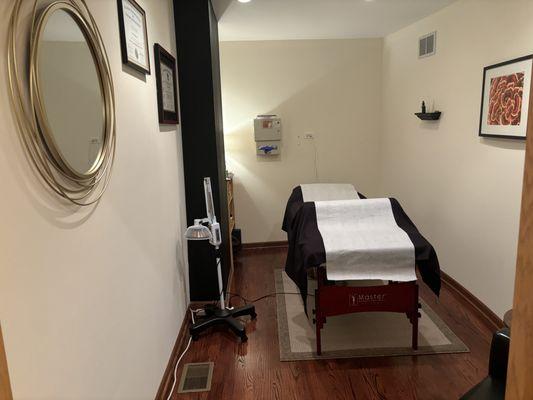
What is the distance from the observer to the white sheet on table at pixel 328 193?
137 inches

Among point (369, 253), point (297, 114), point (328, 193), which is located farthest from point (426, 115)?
point (369, 253)

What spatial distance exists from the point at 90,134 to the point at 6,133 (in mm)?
400

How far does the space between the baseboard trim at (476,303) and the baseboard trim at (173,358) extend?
2.04 m

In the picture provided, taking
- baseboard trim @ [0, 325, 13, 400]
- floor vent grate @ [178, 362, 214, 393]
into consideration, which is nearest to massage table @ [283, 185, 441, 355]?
floor vent grate @ [178, 362, 214, 393]

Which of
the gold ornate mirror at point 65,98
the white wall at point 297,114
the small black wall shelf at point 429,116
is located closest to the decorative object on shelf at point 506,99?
Result: the small black wall shelf at point 429,116

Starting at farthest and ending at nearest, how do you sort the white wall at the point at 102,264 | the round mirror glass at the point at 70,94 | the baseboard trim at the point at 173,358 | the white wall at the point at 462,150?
the white wall at the point at 462,150 < the baseboard trim at the point at 173,358 < the round mirror glass at the point at 70,94 < the white wall at the point at 102,264

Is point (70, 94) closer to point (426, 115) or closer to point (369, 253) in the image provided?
point (369, 253)

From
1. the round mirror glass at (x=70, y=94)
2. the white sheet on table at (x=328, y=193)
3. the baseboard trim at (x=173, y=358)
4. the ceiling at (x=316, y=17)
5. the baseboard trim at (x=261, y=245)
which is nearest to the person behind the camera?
the round mirror glass at (x=70, y=94)

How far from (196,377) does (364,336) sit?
43.1 inches

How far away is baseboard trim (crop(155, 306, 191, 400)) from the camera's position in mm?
1995

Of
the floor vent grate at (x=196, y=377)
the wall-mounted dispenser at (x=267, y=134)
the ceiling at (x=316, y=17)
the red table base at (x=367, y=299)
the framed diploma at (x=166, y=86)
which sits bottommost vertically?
the floor vent grate at (x=196, y=377)

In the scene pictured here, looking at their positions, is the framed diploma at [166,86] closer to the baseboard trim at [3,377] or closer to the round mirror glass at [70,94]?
the round mirror glass at [70,94]

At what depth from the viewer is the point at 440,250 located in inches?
131

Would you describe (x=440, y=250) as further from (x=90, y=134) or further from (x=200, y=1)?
(x=90, y=134)
